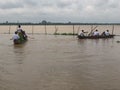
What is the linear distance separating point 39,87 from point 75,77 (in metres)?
2.10

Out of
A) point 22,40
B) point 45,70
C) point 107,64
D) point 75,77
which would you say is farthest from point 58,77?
point 22,40

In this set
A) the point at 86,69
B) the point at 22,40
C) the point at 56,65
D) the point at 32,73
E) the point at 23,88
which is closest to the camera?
the point at 23,88

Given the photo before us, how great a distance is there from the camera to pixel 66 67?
14.8 meters

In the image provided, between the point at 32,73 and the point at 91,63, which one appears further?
the point at 91,63

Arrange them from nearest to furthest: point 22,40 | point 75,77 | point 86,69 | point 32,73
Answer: point 75,77 < point 32,73 < point 86,69 < point 22,40

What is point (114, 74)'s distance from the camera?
511 inches

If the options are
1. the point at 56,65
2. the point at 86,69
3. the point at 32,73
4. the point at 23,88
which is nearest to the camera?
the point at 23,88

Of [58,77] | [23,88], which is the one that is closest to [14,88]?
A: [23,88]

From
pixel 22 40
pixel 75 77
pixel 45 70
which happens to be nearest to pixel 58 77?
pixel 75 77

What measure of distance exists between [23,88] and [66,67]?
450 centimetres

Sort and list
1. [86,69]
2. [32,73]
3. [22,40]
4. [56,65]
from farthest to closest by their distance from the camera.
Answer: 1. [22,40]
2. [56,65]
3. [86,69]
4. [32,73]

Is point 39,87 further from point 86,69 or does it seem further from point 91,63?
point 91,63

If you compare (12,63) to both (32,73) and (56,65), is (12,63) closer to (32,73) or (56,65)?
(56,65)

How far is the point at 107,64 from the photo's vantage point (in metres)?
15.8
